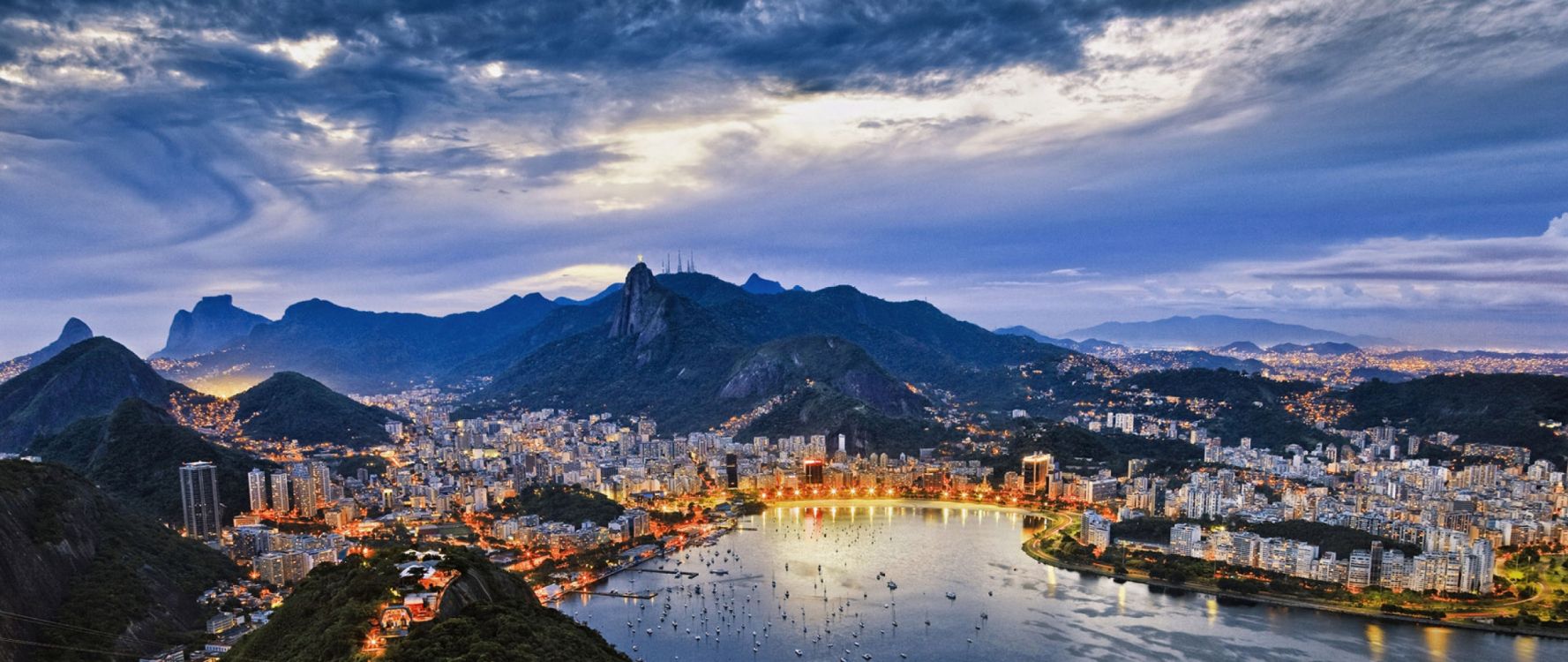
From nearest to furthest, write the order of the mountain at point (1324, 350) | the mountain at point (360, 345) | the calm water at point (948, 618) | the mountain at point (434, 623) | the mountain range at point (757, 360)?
the mountain at point (434, 623) → the calm water at point (948, 618) → the mountain range at point (757, 360) → the mountain at point (360, 345) → the mountain at point (1324, 350)

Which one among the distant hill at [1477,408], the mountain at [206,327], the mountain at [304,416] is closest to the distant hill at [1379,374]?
the distant hill at [1477,408]

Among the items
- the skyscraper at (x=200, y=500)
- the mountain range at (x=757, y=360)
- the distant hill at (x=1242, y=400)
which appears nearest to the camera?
the skyscraper at (x=200, y=500)

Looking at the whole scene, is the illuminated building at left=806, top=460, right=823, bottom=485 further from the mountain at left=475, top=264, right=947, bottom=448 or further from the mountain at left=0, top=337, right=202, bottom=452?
the mountain at left=0, top=337, right=202, bottom=452

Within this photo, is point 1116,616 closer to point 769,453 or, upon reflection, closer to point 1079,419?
point 769,453

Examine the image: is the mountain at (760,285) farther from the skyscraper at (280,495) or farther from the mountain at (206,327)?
the skyscraper at (280,495)

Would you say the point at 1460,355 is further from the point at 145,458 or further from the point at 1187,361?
the point at 145,458

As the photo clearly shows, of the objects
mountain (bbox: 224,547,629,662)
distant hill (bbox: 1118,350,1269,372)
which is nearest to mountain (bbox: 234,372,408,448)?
mountain (bbox: 224,547,629,662)
